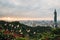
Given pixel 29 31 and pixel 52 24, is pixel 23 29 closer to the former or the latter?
pixel 29 31

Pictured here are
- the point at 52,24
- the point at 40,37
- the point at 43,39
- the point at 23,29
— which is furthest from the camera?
the point at 23,29

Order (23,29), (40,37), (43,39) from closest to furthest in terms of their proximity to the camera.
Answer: (43,39)
(40,37)
(23,29)

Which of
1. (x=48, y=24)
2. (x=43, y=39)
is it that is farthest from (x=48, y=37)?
(x=48, y=24)

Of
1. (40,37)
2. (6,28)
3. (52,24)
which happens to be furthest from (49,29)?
(6,28)

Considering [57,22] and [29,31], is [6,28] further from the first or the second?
[57,22]

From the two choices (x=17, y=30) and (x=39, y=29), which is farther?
(x=39, y=29)

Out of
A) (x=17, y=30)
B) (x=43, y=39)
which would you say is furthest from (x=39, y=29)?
(x=43, y=39)

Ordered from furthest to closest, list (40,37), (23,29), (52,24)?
(23,29)
(52,24)
(40,37)

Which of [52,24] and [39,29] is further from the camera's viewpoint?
[39,29]
